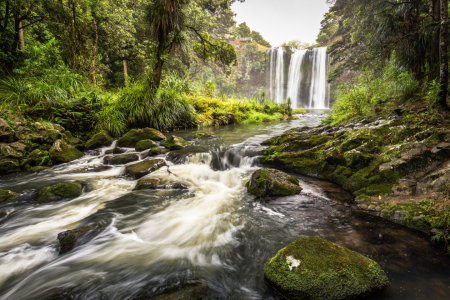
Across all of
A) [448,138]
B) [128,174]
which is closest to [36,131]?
[128,174]

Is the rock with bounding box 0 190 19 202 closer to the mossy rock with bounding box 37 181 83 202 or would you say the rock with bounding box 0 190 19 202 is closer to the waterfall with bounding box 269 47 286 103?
the mossy rock with bounding box 37 181 83 202

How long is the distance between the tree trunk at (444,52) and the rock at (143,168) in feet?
19.2

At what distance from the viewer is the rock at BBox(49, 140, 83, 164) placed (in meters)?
5.30

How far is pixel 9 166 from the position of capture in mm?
4543

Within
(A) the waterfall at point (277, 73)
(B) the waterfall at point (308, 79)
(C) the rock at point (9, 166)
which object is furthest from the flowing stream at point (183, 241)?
(A) the waterfall at point (277, 73)

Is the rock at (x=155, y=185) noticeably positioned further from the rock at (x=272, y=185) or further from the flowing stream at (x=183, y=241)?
the rock at (x=272, y=185)

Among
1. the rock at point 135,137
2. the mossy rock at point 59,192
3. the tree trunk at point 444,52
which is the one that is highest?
the tree trunk at point 444,52

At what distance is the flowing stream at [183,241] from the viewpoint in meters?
1.82

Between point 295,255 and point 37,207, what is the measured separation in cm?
406

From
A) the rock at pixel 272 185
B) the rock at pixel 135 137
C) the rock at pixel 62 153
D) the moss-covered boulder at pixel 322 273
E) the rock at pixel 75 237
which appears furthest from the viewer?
the rock at pixel 135 137

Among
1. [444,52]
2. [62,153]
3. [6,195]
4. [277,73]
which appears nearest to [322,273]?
[444,52]

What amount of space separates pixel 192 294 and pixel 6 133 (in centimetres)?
602

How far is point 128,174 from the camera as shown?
478 cm

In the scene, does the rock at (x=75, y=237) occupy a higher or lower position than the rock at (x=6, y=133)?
lower
